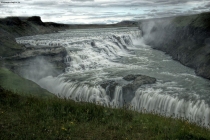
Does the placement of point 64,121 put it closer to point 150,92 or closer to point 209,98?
point 150,92

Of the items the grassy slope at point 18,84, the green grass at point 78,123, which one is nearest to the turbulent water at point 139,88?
the green grass at point 78,123

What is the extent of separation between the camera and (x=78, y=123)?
8.32m

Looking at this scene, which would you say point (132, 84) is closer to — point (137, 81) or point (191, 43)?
point (137, 81)

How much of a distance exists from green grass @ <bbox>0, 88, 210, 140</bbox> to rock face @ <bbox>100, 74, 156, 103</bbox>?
9937 millimetres

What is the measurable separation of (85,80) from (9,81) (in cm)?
747

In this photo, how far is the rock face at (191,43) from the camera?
2733 cm

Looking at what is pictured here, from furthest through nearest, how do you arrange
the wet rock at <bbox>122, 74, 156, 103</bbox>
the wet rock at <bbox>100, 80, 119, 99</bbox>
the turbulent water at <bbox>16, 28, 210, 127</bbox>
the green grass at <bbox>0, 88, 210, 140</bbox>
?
the wet rock at <bbox>100, 80, 119, 99</bbox> → the wet rock at <bbox>122, 74, 156, 103</bbox> → the turbulent water at <bbox>16, 28, 210, 127</bbox> → the green grass at <bbox>0, 88, 210, 140</bbox>

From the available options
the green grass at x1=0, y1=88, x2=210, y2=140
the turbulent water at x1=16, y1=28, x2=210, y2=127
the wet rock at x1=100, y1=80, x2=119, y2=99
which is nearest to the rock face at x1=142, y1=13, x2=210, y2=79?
the turbulent water at x1=16, y1=28, x2=210, y2=127

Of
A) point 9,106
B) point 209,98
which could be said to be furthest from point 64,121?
point 209,98

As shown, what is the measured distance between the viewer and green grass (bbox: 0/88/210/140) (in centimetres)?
723

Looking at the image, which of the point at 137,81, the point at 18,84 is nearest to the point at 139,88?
the point at 137,81

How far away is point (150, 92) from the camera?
62.5 feet

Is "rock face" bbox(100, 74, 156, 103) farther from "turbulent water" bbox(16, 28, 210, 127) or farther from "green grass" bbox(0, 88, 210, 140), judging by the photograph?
"green grass" bbox(0, 88, 210, 140)

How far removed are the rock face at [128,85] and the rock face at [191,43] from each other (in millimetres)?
7024
